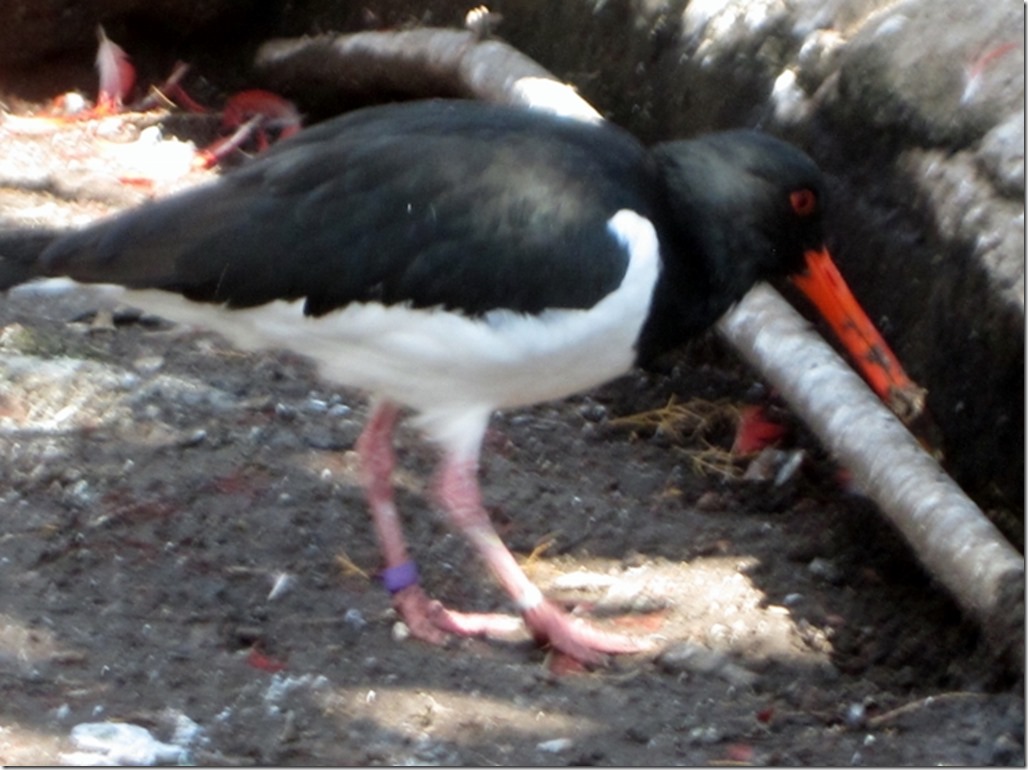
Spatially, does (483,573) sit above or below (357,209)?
below

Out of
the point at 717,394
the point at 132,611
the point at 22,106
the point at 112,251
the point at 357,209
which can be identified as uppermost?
the point at 357,209

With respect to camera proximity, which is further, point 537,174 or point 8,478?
point 8,478

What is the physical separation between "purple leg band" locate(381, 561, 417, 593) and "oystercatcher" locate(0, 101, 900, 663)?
0.01 m

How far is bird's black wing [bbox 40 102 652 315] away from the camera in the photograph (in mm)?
3789

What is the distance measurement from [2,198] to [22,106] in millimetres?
1310

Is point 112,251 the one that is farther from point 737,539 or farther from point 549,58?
point 549,58

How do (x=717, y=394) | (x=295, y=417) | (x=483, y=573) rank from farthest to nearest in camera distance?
(x=717, y=394)
(x=295, y=417)
(x=483, y=573)

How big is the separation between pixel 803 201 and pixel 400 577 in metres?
1.52

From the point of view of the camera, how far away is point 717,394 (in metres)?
5.48

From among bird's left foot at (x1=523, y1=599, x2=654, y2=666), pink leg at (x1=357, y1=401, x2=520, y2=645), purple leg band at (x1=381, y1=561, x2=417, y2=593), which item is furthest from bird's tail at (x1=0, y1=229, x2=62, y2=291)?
bird's left foot at (x1=523, y1=599, x2=654, y2=666)

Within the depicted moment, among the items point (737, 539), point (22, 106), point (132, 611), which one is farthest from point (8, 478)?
point (22, 106)

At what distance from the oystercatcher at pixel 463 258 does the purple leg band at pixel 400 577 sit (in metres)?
0.01

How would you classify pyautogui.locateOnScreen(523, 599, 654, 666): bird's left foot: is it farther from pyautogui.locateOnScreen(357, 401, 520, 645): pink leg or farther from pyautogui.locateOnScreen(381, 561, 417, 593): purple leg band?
pyautogui.locateOnScreen(381, 561, 417, 593): purple leg band

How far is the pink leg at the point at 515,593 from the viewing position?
4.04 meters
